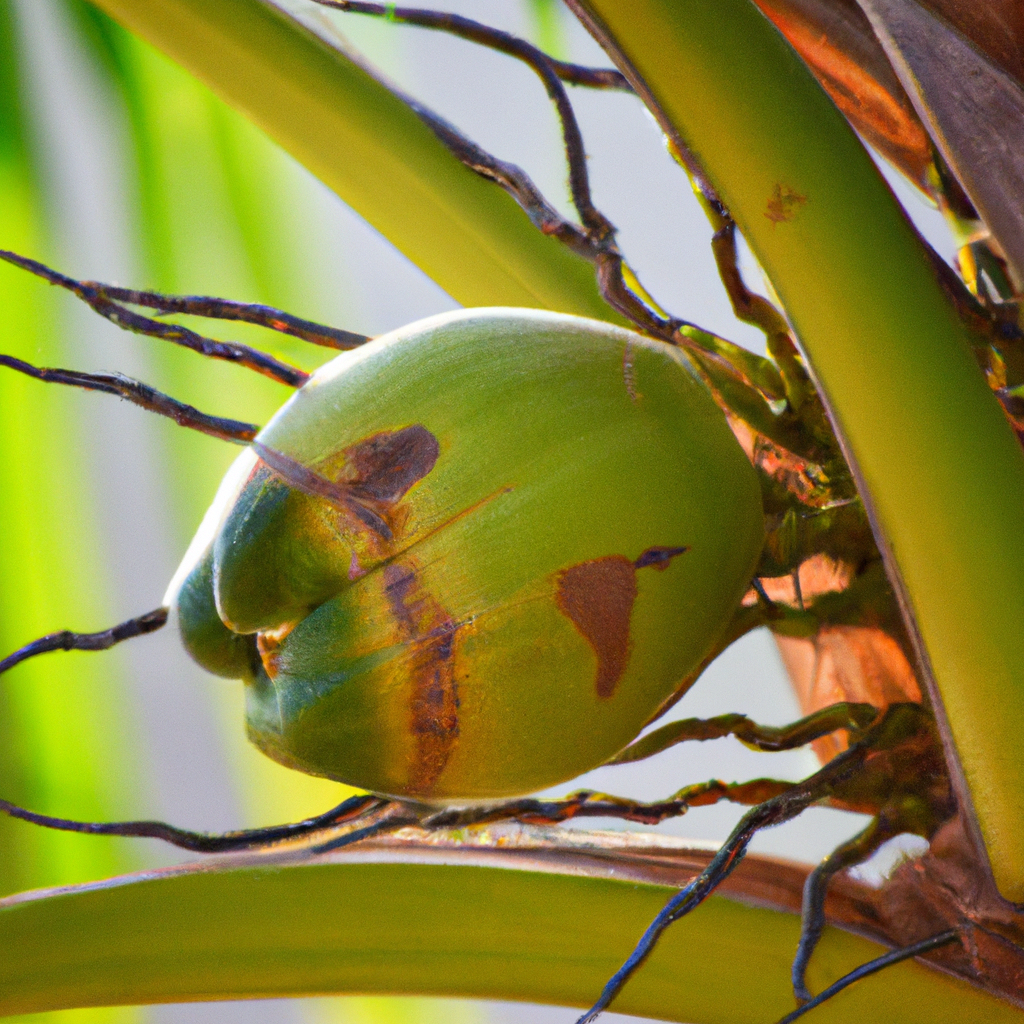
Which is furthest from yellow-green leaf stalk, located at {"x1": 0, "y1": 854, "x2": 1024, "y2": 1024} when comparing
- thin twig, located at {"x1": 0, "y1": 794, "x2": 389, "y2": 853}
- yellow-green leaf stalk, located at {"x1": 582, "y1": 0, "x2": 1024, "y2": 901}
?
yellow-green leaf stalk, located at {"x1": 582, "y1": 0, "x2": 1024, "y2": 901}

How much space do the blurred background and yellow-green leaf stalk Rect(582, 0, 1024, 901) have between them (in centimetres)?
29

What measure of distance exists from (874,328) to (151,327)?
26 centimetres

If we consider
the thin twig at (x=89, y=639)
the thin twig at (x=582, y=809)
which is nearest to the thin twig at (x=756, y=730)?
the thin twig at (x=582, y=809)

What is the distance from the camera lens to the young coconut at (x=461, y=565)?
31cm

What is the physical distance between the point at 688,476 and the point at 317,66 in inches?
12.5

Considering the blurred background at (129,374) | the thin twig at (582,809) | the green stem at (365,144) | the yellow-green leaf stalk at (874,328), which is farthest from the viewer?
the blurred background at (129,374)

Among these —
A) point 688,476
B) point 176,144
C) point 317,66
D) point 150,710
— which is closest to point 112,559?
point 150,710

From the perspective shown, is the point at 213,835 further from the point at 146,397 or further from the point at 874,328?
the point at 874,328

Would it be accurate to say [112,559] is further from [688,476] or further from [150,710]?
[688,476]

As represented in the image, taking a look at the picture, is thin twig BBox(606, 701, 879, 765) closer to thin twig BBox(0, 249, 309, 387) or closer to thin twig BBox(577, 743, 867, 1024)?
thin twig BBox(577, 743, 867, 1024)

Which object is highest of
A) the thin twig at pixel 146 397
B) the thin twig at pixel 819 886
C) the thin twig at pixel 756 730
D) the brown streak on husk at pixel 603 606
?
the thin twig at pixel 146 397

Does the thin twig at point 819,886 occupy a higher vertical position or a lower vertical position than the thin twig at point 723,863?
lower

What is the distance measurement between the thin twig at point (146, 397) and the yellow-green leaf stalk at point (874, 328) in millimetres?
194

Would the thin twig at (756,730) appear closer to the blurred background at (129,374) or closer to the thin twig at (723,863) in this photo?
the thin twig at (723,863)
